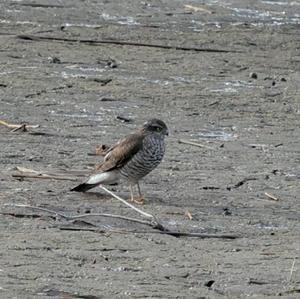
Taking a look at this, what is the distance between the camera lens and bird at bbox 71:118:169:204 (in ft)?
34.2

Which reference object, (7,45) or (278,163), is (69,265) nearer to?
(278,163)

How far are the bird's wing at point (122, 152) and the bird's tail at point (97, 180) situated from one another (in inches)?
1.7

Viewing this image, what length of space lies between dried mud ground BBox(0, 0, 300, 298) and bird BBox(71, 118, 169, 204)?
6.0 inches

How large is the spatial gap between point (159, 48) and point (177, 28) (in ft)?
4.86

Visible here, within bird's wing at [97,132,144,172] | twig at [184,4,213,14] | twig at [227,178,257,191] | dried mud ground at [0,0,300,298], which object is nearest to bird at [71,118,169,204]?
bird's wing at [97,132,144,172]

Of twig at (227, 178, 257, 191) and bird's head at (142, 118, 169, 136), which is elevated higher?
bird's head at (142, 118, 169, 136)

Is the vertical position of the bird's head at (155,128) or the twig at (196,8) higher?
the bird's head at (155,128)

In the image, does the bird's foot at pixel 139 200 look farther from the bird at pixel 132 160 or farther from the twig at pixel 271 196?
the twig at pixel 271 196

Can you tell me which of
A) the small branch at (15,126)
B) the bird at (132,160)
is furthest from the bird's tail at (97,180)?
the small branch at (15,126)

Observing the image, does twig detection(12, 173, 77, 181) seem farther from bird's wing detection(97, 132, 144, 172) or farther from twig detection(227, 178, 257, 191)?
twig detection(227, 178, 257, 191)

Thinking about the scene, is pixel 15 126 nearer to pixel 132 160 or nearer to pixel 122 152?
pixel 122 152

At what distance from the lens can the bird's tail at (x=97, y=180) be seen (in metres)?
10.4

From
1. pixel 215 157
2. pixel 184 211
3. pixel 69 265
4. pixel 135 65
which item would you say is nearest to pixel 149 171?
pixel 184 211

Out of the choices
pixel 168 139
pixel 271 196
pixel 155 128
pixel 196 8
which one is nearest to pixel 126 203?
pixel 155 128
